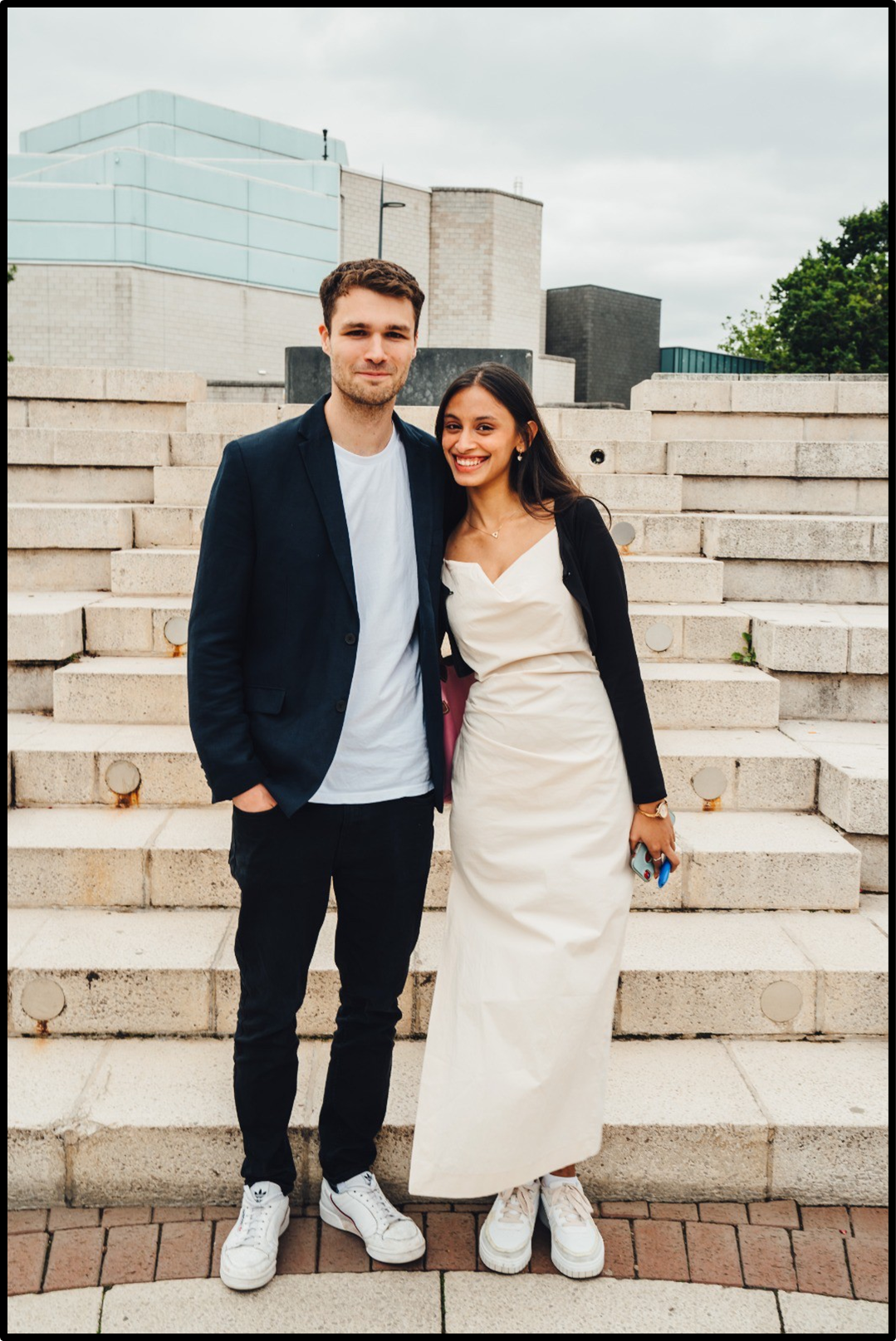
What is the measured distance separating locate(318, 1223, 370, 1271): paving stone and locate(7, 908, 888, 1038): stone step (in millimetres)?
656

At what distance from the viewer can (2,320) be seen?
3729 millimetres

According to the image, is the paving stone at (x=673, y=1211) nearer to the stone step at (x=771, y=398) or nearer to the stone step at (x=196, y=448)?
the stone step at (x=196, y=448)

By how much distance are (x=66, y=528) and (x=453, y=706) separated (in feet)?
12.2

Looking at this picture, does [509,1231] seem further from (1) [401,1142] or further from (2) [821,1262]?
(2) [821,1262]

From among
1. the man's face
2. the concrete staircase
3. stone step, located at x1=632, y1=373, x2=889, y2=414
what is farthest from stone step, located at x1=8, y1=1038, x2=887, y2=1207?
stone step, located at x1=632, y1=373, x2=889, y2=414

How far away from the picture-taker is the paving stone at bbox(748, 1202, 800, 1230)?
2.60 metres

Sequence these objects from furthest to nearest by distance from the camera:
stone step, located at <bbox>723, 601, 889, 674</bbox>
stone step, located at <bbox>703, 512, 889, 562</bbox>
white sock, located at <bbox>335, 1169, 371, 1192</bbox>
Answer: stone step, located at <bbox>703, 512, 889, 562</bbox>
stone step, located at <bbox>723, 601, 889, 674</bbox>
white sock, located at <bbox>335, 1169, 371, 1192</bbox>

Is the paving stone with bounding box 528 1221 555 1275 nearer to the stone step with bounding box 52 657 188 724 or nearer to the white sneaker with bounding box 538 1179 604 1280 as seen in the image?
the white sneaker with bounding box 538 1179 604 1280

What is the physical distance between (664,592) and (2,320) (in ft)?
10.8

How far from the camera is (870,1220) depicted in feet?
8.62

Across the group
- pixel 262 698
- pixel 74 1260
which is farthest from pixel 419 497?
pixel 74 1260

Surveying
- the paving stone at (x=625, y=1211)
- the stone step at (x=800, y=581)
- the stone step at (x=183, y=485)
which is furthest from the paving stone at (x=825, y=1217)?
the stone step at (x=183, y=485)

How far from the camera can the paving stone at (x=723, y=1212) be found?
2.61m

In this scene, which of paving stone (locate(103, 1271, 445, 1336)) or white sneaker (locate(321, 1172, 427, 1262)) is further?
white sneaker (locate(321, 1172, 427, 1262))
